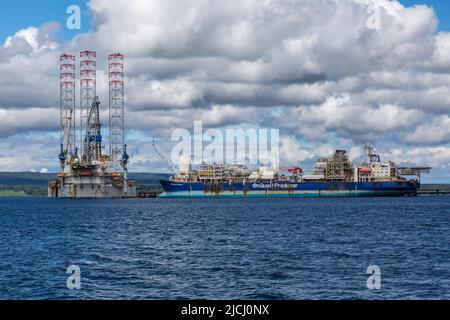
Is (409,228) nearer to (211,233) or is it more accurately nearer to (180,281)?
(211,233)

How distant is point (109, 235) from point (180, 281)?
38.2 meters

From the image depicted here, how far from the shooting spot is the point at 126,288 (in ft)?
132
